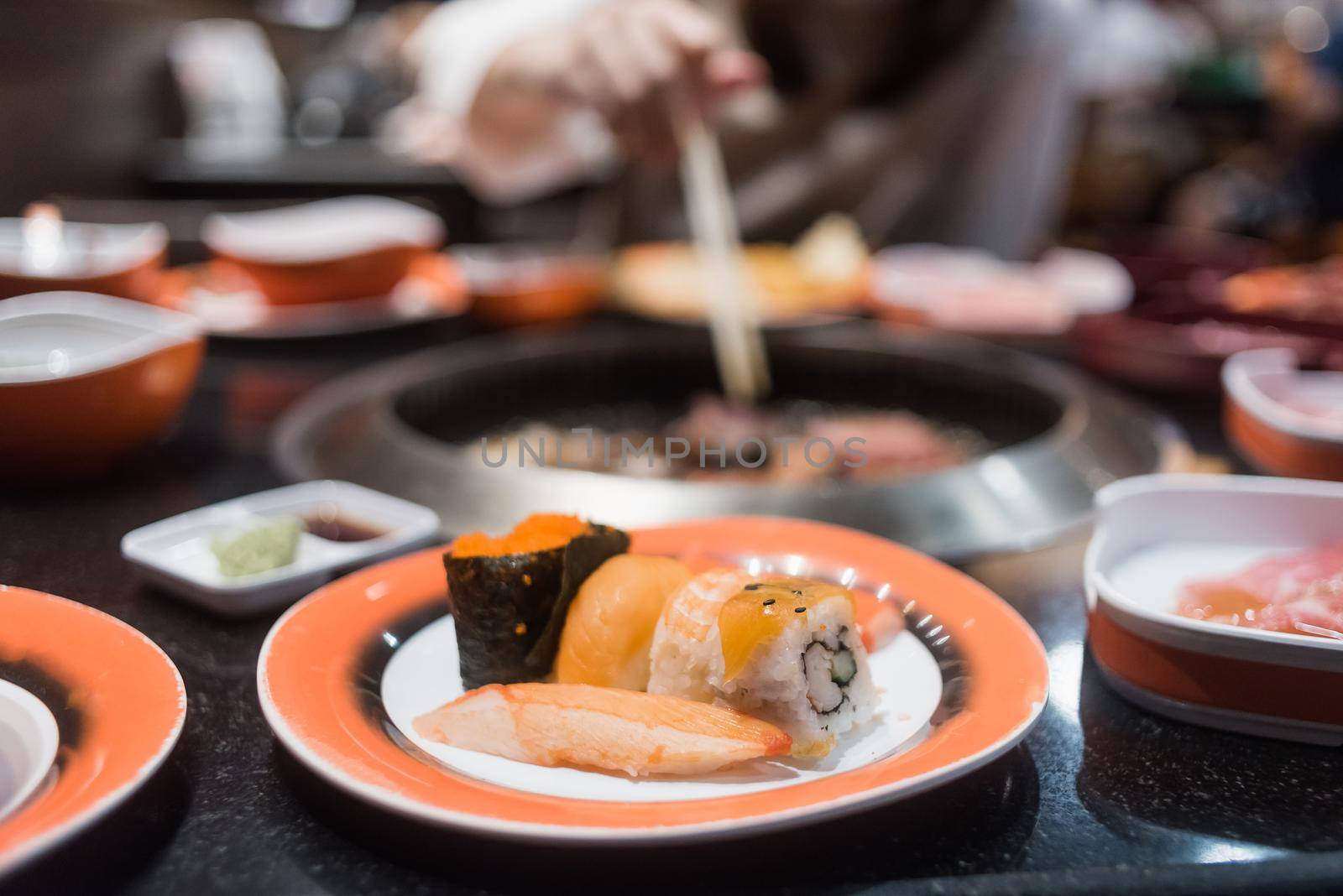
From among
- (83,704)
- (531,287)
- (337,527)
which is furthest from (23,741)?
(531,287)

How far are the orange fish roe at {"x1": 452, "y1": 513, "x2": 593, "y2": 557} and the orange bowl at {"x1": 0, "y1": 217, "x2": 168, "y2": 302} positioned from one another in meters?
1.08

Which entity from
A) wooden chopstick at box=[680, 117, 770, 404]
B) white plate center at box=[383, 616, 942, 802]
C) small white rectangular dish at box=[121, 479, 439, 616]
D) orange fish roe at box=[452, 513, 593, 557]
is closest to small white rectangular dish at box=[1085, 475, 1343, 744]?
white plate center at box=[383, 616, 942, 802]

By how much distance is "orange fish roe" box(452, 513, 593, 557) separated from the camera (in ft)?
2.97

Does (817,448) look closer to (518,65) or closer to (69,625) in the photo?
(69,625)

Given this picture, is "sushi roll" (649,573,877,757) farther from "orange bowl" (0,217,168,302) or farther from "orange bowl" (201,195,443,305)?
"orange bowl" (201,195,443,305)

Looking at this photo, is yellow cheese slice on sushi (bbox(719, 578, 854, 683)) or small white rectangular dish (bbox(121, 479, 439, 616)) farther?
small white rectangular dish (bbox(121, 479, 439, 616))

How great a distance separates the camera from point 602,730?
2.54 feet

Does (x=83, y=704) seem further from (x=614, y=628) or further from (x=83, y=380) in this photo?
(x=83, y=380)

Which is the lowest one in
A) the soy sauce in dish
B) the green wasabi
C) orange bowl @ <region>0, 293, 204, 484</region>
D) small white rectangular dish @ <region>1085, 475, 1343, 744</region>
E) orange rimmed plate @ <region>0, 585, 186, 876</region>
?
small white rectangular dish @ <region>1085, 475, 1343, 744</region>

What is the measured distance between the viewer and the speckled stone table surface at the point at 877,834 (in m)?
0.71

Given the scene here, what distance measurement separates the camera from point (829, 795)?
2.22 feet

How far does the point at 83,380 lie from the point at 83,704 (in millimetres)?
685

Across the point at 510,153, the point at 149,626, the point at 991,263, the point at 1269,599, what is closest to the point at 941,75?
the point at 991,263

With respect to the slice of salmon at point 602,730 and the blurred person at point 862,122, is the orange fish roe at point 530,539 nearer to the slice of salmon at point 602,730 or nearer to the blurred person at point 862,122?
the slice of salmon at point 602,730
